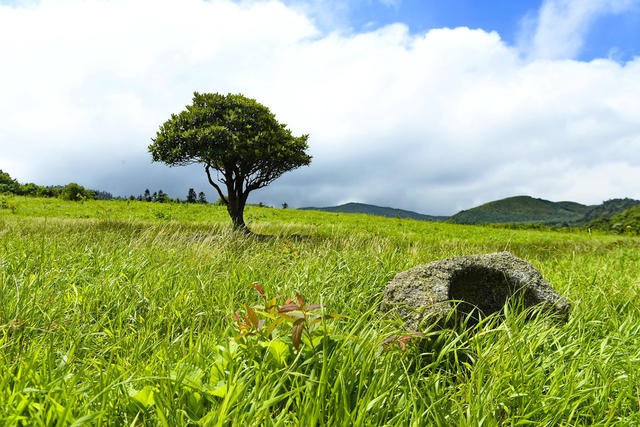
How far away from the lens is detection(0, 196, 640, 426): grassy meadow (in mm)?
1714

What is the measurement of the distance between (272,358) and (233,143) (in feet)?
44.7

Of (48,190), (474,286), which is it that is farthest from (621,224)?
(48,190)

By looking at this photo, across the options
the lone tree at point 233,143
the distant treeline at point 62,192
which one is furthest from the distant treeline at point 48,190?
the lone tree at point 233,143

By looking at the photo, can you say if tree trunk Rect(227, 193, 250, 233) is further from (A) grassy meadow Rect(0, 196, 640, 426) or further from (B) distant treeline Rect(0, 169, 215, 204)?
(B) distant treeline Rect(0, 169, 215, 204)

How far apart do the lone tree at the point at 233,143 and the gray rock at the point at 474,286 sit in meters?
12.0

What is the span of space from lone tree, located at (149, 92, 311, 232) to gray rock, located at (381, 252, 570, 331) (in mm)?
12030

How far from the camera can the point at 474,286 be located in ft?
13.0

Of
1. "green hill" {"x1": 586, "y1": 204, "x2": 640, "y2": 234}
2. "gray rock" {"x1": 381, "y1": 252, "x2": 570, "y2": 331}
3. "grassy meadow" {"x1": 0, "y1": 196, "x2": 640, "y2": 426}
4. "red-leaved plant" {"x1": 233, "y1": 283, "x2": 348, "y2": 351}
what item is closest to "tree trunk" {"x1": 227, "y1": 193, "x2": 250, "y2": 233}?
"grassy meadow" {"x1": 0, "y1": 196, "x2": 640, "y2": 426}

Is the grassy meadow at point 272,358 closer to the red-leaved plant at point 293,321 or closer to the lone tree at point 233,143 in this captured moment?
the red-leaved plant at point 293,321

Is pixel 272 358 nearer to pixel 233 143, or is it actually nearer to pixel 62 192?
pixel 233 143

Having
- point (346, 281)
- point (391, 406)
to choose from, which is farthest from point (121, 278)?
point (391, 406)

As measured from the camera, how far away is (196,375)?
72.9 inches

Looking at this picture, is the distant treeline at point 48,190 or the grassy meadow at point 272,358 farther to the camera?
the distant treeline at point 48,190

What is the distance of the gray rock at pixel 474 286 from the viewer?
3359mm
